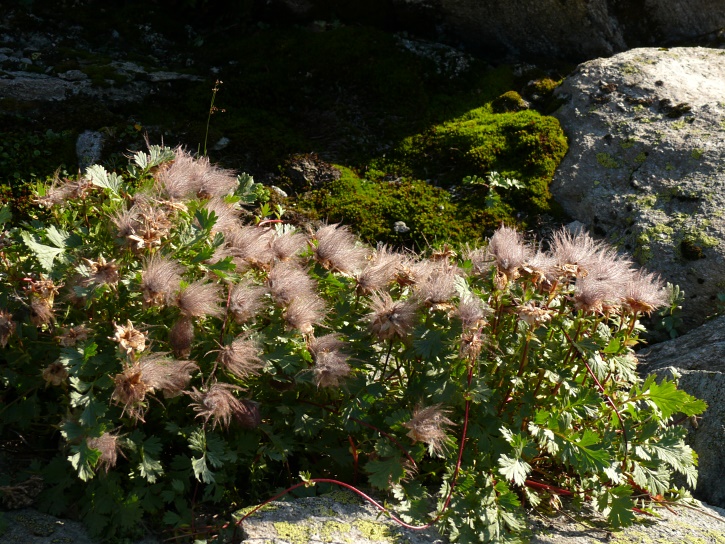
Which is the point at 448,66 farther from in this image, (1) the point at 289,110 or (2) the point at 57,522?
(2) the point at 57,522

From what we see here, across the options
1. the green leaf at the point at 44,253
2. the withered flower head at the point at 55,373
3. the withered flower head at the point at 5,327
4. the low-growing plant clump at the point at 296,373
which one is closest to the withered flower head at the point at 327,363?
the low-growing plant clump at the point at 296,373

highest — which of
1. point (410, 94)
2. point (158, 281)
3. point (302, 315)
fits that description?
point (410, 94)

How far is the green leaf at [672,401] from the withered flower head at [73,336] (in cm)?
243

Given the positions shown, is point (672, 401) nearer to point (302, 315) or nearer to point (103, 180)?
point (302, 315)

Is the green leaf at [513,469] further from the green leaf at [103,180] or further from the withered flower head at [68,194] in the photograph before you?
the withered flower head at [68,194]

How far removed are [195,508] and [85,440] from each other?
0.66 m

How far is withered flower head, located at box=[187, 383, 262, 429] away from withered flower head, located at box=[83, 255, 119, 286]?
0.55m

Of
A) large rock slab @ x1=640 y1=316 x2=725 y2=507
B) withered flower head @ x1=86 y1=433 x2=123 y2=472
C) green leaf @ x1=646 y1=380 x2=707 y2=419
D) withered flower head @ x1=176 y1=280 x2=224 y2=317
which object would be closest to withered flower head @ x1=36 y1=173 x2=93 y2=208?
withered flower head @ x1=176 y1=280 x2=224 y2=317

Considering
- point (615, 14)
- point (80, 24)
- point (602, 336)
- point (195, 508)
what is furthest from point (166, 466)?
point (615, 14)

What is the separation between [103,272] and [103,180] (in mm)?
582

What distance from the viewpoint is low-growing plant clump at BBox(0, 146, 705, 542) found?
2.99 metres

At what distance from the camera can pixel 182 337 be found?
9.95 ft

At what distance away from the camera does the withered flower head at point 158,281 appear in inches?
114

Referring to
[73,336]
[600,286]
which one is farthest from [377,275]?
[73,336]
